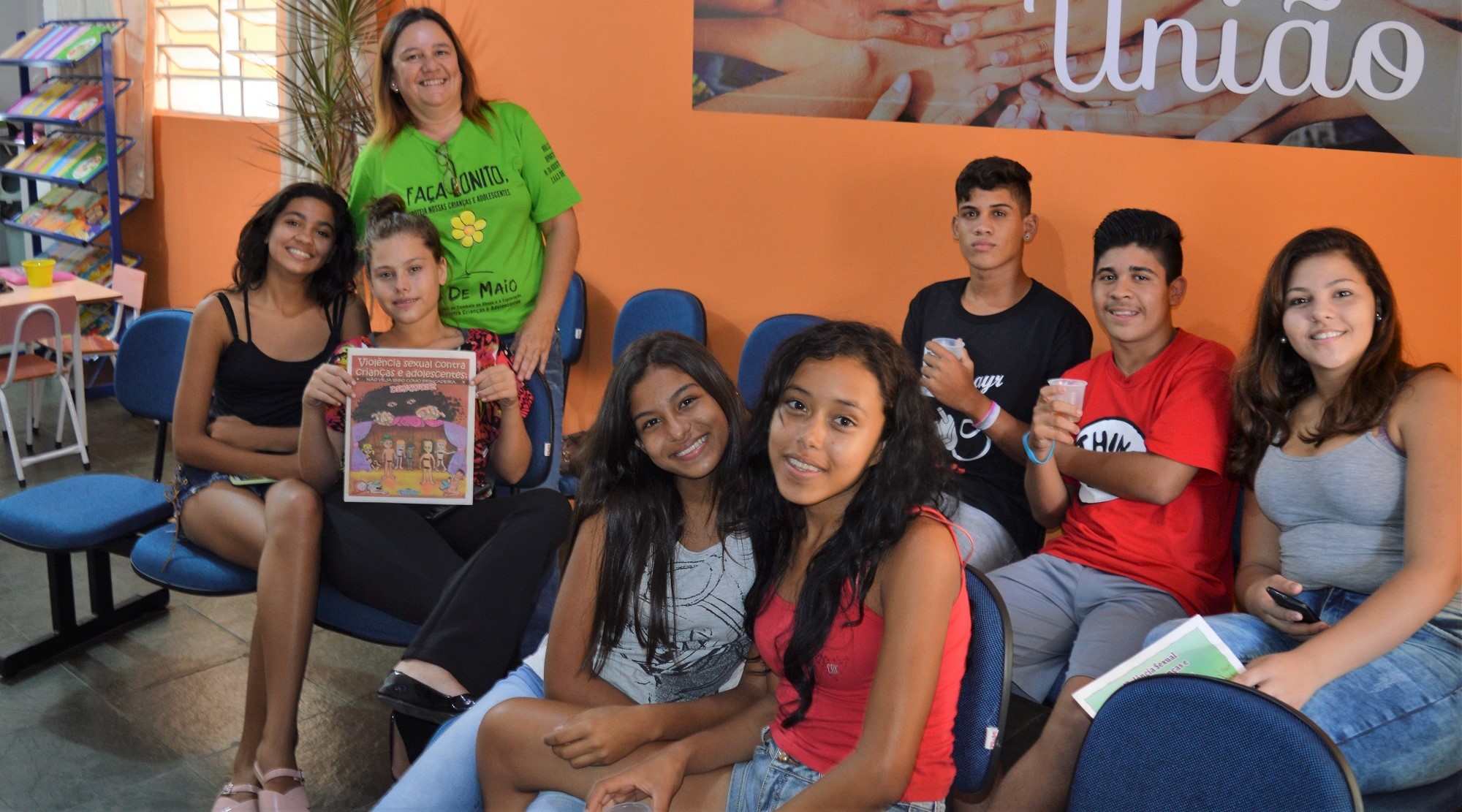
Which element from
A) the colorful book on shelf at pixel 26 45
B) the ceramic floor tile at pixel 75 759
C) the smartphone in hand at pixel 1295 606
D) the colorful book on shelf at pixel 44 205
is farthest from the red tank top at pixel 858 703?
the colorful book on shelf at pixel 26 45

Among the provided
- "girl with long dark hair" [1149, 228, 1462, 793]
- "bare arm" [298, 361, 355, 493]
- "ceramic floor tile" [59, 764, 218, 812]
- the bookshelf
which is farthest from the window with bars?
"girl with long dark hair" [1149, 228, 1462, 793]

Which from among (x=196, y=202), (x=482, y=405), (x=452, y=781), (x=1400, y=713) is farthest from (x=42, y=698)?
(x=196, y=202)

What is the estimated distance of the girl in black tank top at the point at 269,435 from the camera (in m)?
2.76

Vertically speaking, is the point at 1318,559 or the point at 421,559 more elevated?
the point at 1318,559

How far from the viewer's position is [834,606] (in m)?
1.96

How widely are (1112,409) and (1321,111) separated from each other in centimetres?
111

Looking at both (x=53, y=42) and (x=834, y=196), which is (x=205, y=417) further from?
(x=53, y=42)

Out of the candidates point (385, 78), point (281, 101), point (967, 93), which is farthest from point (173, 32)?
point (967, 93)

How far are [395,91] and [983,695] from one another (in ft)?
7.93

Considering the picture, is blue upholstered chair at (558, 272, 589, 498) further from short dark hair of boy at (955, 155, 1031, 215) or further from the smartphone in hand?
the smartphone in hand

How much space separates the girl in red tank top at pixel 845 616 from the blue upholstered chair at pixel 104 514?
207cm

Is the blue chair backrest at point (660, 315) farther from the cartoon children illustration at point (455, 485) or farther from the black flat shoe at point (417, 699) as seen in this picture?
the black flat shoe at point (417, 699)

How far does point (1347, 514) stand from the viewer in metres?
2.28

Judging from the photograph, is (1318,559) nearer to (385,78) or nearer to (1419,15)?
(1419,15)
